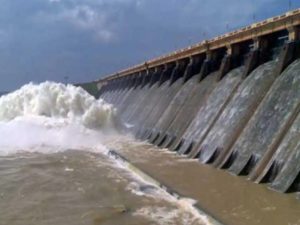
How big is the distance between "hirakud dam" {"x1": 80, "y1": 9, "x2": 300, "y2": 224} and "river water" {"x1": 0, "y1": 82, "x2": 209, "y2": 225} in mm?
1623

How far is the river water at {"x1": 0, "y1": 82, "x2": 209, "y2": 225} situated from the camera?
410 inches

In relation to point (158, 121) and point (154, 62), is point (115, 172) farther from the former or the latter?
point (154, 62)

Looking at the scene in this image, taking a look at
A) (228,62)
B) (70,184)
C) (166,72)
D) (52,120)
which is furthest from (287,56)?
(166,72)

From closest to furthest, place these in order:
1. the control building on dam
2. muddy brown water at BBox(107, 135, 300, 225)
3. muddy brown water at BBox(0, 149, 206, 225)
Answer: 1. muddy brown water at BBox(107, 135, 300, 225)
2. muddy brown water at BBox(0, 149, 206, 225)
3. the control building on dam

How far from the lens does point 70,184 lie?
555 inches

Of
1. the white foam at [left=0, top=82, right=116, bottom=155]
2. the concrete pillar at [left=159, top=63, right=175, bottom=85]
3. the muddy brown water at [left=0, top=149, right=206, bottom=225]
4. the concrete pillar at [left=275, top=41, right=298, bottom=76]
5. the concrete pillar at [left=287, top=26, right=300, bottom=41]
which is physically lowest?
the muddy brown water at [left=0, top=149, right=206, bottom=225]

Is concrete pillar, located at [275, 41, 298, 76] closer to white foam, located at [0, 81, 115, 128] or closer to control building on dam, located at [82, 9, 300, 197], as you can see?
control building on dam, located at [82, 9, 300, 197]

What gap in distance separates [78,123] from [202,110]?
13.7m

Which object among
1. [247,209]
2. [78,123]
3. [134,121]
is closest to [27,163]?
[247,209]

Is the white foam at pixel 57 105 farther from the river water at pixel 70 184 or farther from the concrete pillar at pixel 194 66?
the concrete pillar at pixel 194 66

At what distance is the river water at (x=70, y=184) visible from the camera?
34.1ft

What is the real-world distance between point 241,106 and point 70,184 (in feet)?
23.7

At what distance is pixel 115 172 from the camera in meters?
16.1

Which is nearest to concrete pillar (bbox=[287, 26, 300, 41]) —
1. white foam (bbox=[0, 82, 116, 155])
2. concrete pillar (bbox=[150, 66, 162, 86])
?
white foam (bbox=[0, 82, 116, 155])
